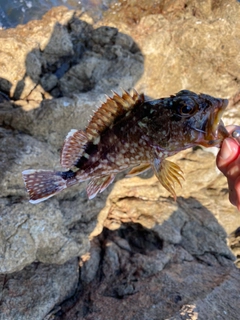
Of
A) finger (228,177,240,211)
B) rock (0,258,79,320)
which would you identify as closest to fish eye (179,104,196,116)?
finger (228,177,240,211)

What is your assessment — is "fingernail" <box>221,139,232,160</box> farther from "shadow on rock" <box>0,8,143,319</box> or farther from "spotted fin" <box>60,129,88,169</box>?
"shadow on rock" <box>0,8,143,319</box>

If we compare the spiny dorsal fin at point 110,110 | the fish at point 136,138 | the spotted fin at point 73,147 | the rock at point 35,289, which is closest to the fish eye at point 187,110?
the fish at point 136,138

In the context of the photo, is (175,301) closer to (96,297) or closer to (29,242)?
(96,297)

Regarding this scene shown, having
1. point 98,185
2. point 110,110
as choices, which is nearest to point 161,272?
point 98,185

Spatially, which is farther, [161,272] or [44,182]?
[161,272]

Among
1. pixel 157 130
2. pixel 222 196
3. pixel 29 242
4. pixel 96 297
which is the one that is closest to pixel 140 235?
pixel 96 297

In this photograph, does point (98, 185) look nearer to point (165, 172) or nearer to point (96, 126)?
point (96, 126)
